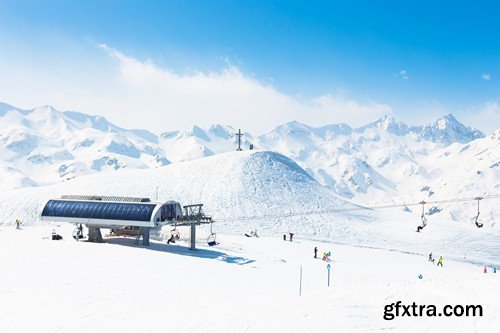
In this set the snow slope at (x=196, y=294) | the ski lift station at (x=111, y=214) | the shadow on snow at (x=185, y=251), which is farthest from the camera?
the ski lift station at (x=111, y=214)

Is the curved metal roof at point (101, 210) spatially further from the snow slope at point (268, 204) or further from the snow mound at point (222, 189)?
the snow mound at point (222, 189)

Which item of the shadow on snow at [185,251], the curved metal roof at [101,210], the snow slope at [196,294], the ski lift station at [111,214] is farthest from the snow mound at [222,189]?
the snow slope at [196,294]

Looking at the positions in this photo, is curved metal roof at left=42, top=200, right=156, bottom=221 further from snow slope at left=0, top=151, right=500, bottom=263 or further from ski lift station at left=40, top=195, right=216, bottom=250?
snow slope at left=0, top=151, right=500, bottom=263

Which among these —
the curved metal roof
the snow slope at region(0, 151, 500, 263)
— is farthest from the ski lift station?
the snow slope at region(0, 151, 500, 263)

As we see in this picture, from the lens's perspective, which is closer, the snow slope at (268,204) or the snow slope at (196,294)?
the snow slope at (196,294)

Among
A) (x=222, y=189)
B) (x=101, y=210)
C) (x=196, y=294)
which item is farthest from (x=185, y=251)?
(x=222, y=189)

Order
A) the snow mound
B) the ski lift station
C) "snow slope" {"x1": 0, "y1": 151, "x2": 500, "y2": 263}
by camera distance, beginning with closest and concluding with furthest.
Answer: the ski lift station, "snow slope" {"x1": 0, "y1": 151, "x2": 500, "y2": 263}, the snow mound

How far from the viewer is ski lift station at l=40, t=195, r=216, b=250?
50.6 meters

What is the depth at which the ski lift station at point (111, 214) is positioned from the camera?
50562 mm

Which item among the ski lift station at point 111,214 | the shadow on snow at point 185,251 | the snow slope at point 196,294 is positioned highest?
the ski lift station at point 111,214

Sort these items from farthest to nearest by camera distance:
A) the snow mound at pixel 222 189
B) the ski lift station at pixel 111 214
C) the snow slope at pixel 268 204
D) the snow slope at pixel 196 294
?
the snow mound at pixel 222 189, the snow slope at pixel 268 204, the ski lift station at pixel 111 214, the snow slope at pixel 196 294

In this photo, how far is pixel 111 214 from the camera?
50938 mm

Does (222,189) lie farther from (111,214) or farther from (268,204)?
(111,214)

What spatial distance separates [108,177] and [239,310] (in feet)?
303
